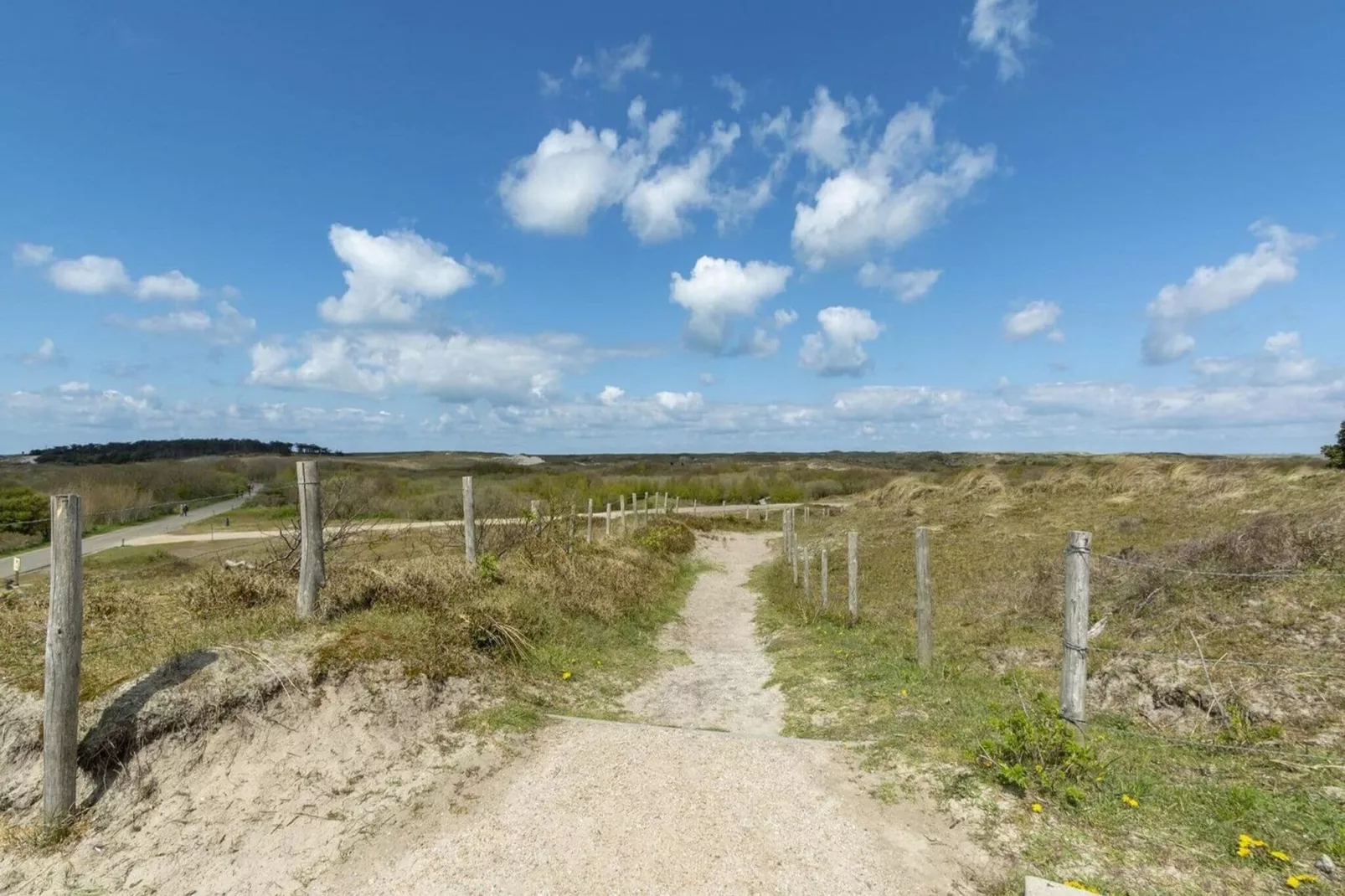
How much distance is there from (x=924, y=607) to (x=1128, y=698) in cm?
218

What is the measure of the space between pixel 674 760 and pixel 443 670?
2516 mm

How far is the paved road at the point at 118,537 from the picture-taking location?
18.2 meters

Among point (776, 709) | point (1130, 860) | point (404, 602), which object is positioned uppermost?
point (404, 602)

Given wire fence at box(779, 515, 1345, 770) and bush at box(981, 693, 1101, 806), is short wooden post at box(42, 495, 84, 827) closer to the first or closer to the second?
bush at box(981, 693, 1101, 806)

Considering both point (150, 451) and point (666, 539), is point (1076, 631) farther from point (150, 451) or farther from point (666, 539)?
point (150, 451)

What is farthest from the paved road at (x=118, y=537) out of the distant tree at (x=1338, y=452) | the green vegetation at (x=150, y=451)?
the distant tree at (x=1338, y=452)

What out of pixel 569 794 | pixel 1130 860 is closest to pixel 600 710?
pixel 569 794

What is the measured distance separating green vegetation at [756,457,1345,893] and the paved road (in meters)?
15.4

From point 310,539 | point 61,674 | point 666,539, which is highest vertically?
point 310,539

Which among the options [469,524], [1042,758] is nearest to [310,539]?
[469,524]

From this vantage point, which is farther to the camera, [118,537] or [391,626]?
[118,537]

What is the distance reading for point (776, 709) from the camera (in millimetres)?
7527

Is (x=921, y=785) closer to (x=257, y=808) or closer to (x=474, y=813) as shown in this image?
(x=474, y=813)

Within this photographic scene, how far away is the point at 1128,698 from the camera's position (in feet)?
21.4
